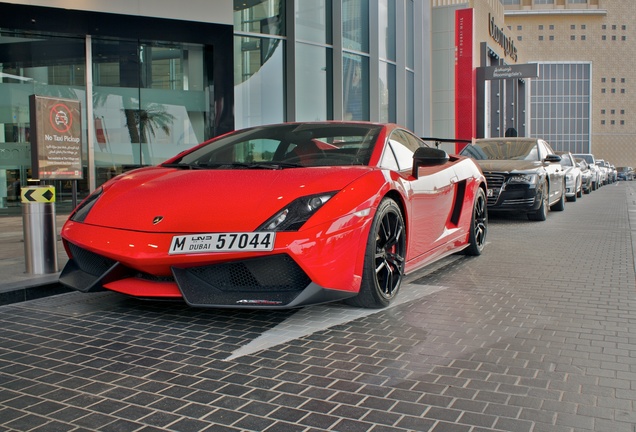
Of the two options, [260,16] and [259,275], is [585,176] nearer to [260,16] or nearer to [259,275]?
[260,16]

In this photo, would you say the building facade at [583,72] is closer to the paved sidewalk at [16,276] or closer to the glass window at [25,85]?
the glass window at [25,85]

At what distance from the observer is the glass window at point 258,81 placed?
1582 cm

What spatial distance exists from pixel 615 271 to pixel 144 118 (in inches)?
415

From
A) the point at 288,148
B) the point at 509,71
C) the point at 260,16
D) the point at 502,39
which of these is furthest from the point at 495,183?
the point at 502,39

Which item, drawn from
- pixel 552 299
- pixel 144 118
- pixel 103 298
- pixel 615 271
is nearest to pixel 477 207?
pixel 615 271

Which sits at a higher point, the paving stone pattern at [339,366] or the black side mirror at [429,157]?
the black side mirror at [429,157]

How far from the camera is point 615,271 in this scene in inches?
243

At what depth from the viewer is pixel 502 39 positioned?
44.2 m

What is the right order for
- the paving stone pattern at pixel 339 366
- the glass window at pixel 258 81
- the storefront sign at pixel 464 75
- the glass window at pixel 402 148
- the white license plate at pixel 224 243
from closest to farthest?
1. the paving stone pattern at pixel 339 366
2. the white license plate at pixel 224 243
3. the glass window at pixel 402 148
4. the glass window at pixel 258 81
5. the storefront sign at pixel 464 75

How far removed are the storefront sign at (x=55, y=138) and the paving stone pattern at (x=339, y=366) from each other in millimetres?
2947

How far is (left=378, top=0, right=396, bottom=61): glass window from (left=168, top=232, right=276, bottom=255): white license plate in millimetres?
18065

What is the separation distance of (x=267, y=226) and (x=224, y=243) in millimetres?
270

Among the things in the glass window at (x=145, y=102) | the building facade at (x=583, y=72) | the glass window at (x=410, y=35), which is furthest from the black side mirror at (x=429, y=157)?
the building facade at (x=583, y=72)

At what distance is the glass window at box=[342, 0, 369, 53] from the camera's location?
62.6 feet
